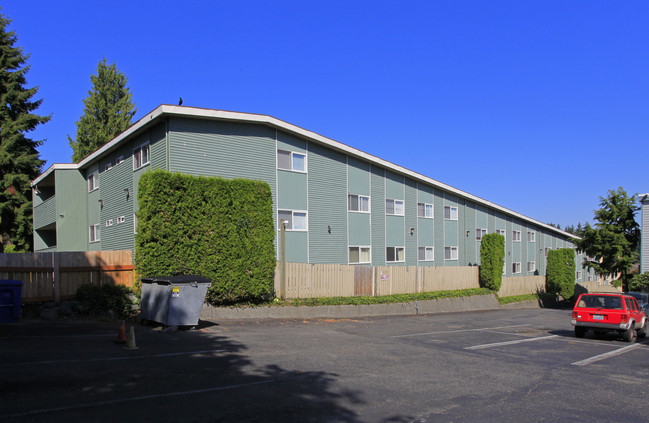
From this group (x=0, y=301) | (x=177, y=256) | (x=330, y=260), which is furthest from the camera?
(x=330, y=260)

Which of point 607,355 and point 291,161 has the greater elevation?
point 291,161

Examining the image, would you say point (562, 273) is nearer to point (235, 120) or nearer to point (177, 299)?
point (235, 120)

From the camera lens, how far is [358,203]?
88.6 ft

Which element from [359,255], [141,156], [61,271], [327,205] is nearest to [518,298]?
[359,255]

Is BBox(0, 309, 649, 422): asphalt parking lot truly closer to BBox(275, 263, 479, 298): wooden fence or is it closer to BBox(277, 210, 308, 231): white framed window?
BBox(275, 263, 479, 298): wooden fence

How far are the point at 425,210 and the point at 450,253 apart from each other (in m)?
4.03

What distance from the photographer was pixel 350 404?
285 inches

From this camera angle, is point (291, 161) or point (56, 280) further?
point (291, 161)

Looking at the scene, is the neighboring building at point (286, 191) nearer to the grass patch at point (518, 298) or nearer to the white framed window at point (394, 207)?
the white framed window at point (394, 207)

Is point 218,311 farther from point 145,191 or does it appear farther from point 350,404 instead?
point 350,404

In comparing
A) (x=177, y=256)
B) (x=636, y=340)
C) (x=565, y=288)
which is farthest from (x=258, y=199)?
(x=565, y=288)

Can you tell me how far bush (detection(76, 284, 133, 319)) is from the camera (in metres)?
15.5

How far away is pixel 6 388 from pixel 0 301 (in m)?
6.49

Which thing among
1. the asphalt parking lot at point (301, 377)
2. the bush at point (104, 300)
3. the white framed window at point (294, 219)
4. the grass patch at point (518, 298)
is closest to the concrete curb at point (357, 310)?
the grass patch at point (518, 298)
